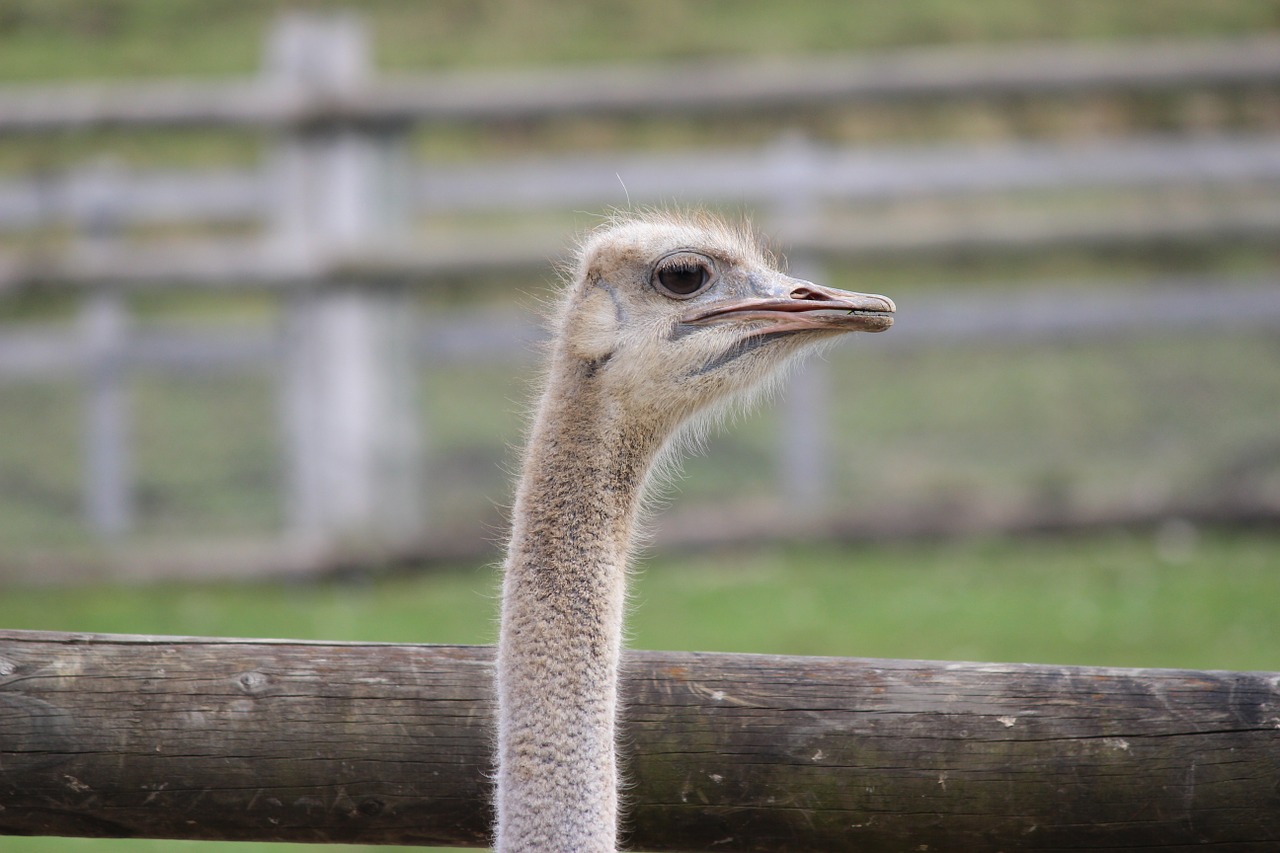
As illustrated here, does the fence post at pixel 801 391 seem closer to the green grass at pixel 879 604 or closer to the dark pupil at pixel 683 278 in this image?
the green grass at pixel 879 604

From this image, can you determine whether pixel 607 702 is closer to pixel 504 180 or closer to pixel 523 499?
pixel 523 499

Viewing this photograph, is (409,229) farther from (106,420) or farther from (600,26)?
(600,26)

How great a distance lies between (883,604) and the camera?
531cm

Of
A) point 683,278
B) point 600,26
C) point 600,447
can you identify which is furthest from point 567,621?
point 600,26

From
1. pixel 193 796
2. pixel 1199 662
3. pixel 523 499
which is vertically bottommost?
pixel 193 796

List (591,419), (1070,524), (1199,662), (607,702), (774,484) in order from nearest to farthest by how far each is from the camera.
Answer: (607,702), (591,419), (1199,662), (1070,524), (774,484)

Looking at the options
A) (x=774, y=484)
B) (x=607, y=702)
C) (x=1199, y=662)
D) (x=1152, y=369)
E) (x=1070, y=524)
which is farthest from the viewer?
(x=774, y=484)

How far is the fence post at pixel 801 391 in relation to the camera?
621cm

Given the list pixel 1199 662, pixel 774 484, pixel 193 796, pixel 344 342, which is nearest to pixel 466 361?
pixel 344 342

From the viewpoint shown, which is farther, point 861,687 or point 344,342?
point 344,342

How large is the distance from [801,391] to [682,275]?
13.0 ft

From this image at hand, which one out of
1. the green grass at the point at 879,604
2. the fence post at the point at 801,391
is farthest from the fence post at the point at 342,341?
the fence post at the point at 801,391

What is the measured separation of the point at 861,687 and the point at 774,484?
4748 mm

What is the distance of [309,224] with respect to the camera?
6.23 meters
